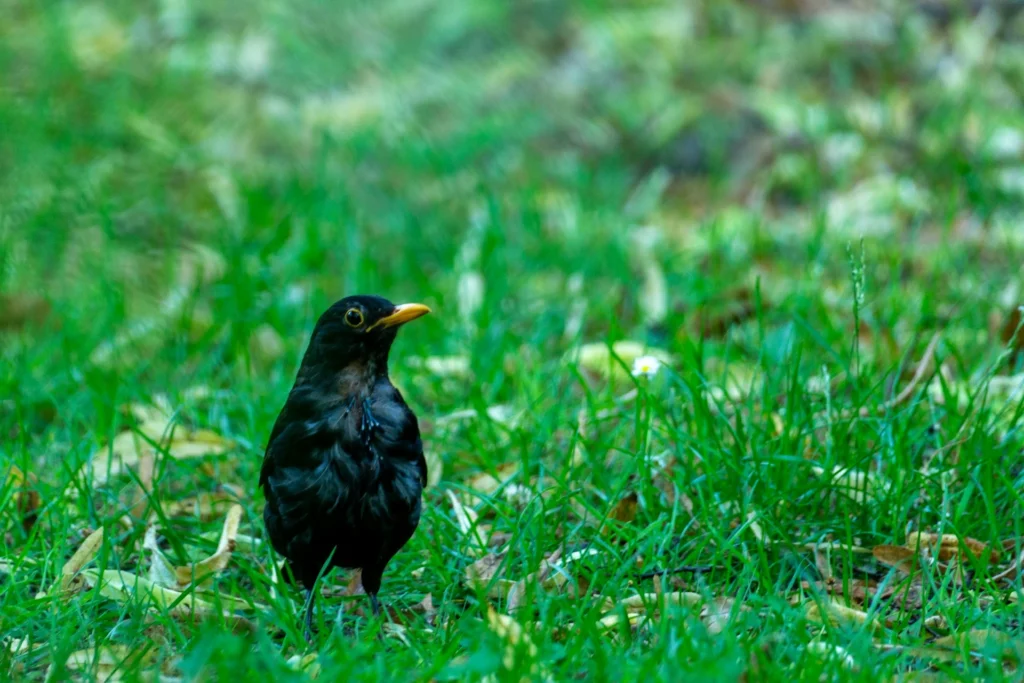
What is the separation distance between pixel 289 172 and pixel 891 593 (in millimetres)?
4215

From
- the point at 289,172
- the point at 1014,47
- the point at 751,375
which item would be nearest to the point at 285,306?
the point at 289,172

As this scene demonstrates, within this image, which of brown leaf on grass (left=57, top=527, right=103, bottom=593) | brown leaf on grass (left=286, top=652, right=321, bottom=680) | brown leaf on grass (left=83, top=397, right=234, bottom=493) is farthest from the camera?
brown leaf on grass (left=83, top=397, right=234, bottom=493)

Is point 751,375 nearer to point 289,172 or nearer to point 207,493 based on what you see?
point 207,493

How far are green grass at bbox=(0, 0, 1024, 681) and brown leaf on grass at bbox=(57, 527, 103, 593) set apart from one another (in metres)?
0.04

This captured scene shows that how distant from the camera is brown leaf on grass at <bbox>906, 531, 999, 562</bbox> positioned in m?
2.93

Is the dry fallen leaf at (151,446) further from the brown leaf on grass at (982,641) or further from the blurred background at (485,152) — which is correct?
the brown leaf on grass at (982,641)

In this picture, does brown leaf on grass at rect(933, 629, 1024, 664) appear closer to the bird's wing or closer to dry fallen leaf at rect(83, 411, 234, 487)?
the bird's wing

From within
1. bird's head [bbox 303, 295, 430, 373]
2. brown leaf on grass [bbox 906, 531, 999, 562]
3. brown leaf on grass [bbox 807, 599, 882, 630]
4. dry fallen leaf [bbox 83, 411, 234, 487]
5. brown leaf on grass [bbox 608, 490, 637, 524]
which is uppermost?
bird's head [bbox 303, 295, 430, 373]

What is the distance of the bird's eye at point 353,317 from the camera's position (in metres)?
3.11

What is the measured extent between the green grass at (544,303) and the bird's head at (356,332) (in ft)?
1.68

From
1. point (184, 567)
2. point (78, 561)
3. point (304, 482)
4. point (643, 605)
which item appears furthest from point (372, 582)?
point (78, 561)

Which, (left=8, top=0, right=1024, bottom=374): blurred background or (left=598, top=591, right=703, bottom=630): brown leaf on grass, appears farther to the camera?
(left=8, top=0, right=1024, bottom=374): blurred background

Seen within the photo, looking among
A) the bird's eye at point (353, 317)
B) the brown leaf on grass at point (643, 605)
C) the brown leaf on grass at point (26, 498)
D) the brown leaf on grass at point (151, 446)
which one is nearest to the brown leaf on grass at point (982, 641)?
the brown leaf on grass at point (643, 605)

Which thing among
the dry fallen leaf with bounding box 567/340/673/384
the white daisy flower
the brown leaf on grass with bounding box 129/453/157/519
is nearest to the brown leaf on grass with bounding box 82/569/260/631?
the brown leaf on grass with bounding box 129/453/157/519
